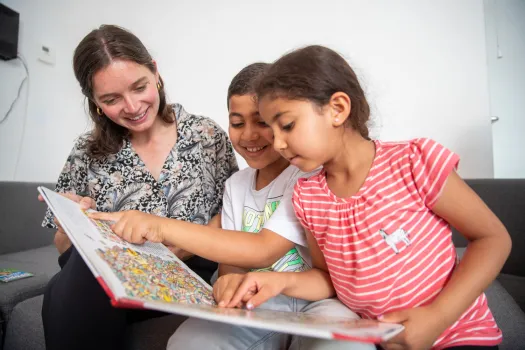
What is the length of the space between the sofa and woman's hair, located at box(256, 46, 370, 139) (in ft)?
2.01

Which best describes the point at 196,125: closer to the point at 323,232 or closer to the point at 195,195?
the point at 195,195

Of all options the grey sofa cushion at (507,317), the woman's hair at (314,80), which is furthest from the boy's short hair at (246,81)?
the grey sofa cushion at (507,317)

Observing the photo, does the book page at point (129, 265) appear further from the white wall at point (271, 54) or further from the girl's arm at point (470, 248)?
the white wall at point (271, 54)

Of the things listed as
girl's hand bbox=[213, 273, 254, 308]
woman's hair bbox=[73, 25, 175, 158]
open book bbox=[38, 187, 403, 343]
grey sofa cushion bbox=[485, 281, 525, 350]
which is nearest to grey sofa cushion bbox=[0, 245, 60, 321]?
woman's hair bbox=[73, 25, 175, 158]

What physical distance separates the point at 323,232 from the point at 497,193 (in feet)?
3.15

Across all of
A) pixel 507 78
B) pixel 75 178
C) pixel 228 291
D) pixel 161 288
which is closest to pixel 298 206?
pixel 228 291

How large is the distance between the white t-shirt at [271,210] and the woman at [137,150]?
0.47 feet

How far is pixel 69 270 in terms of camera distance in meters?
0.73

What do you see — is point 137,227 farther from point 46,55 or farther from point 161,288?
point 46,55

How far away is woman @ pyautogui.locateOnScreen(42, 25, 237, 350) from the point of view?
994mm

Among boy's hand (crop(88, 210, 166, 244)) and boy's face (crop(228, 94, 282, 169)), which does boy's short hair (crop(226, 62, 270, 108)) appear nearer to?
boy's face (crop(228, 94, 282, 169))

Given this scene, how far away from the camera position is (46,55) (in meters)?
2.14

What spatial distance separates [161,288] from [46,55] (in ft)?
7.18

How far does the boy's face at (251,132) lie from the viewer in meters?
0.90
